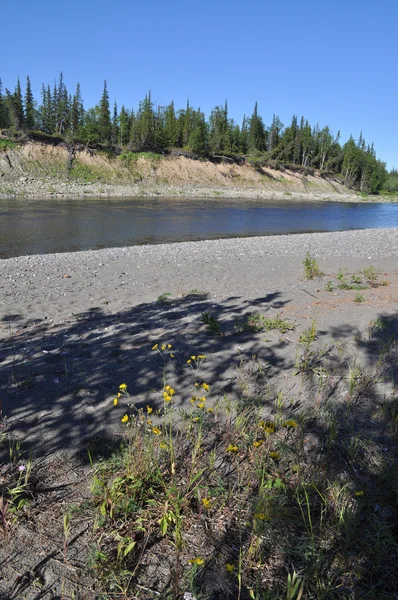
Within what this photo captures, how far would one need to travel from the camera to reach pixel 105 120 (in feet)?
243

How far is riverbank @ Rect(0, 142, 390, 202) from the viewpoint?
49.1m

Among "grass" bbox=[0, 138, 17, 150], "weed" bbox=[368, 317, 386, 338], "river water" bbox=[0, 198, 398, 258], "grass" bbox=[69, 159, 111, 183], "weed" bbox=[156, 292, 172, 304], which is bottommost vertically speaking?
"weed" bbox=[156, 292, 172, 304]

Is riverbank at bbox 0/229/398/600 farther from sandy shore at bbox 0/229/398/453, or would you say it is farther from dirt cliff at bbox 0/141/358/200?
dirt cliff at bbox 0/141/358/200

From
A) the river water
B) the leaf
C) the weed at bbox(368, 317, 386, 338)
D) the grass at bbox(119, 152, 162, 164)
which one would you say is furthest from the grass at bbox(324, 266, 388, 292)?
the grass at bbox(119, 152, 162, 164)

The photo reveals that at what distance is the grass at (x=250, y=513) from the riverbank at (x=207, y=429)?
0.04 feet

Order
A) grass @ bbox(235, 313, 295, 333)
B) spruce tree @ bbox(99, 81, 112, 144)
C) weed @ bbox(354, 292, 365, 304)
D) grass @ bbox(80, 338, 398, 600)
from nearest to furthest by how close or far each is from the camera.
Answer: grass @ bbox(80, 338, 398, 600)
grass @ bbox(235, 313, 295, 333)
weed @ bbox(354, 292, 365, 304)
spruce tree @ bbox(99, 81, 112, 144)

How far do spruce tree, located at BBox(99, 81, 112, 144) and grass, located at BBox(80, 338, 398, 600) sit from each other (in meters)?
75.5

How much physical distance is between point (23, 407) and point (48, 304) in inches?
189

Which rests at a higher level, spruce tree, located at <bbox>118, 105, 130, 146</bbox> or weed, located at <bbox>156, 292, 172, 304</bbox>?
spruce tree, located at <bbox>118, 105, 130, 146</bbox>

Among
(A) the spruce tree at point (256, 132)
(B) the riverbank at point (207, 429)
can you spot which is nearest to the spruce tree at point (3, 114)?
(A) the spruce tree at point (256, 132)

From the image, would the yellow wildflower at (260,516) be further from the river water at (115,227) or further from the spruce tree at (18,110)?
the spruce tree at (18,110)

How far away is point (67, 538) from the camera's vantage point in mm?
2283

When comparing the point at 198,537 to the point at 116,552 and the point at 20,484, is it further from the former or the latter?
the point at 20,484

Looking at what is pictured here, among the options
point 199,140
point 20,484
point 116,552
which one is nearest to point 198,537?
point 116,552
